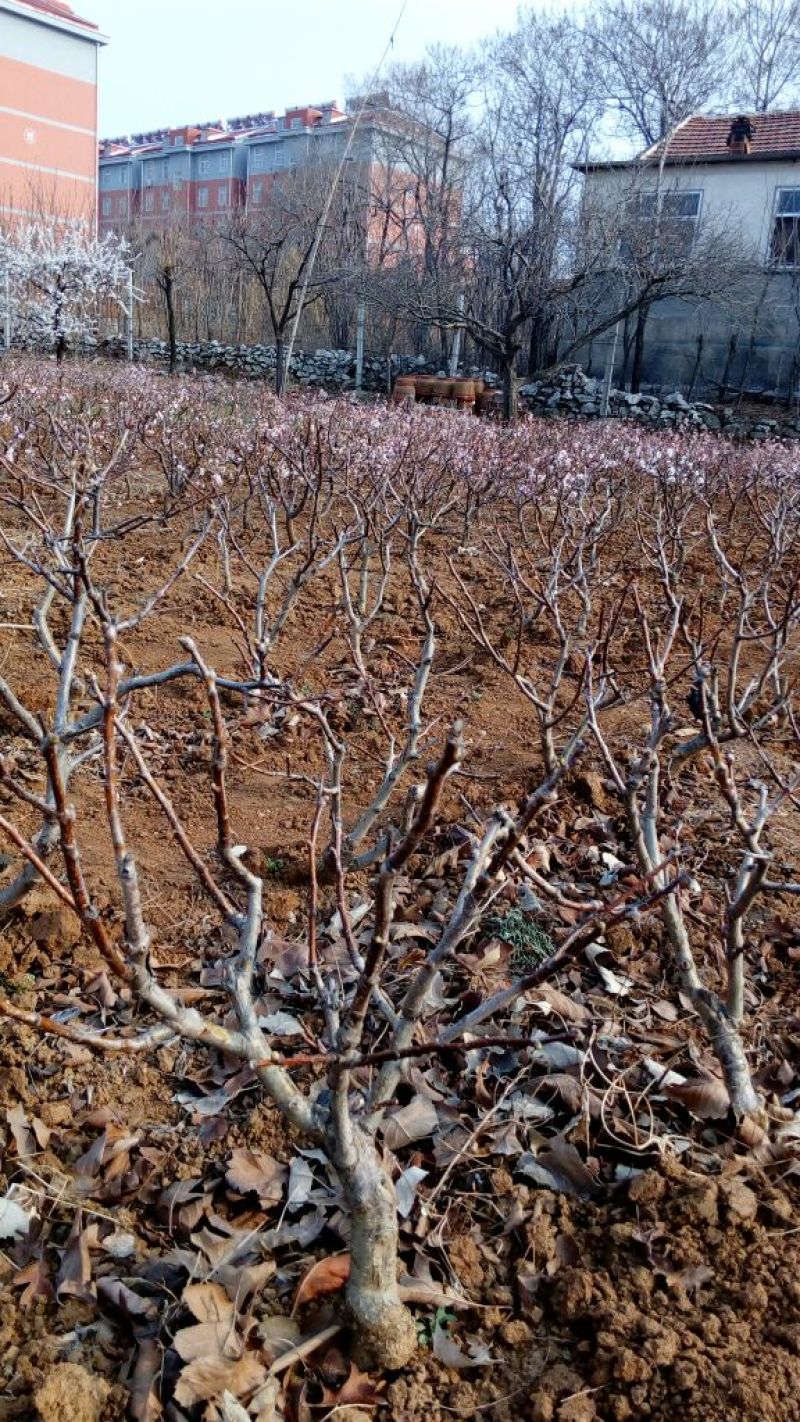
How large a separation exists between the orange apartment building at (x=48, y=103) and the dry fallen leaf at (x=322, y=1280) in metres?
36.1

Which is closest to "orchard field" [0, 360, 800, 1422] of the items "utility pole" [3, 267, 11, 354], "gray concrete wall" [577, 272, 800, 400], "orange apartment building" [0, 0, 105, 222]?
"gray concrete wall" [577, 272, 800, 400]

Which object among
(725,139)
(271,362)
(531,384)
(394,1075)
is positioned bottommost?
(394,1075)

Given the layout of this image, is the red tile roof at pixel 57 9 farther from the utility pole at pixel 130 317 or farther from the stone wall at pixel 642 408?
the stone wall at pixel 642 408

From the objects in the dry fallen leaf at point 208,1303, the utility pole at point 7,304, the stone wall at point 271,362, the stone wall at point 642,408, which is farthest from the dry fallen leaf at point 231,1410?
the utility pole at point 7,304

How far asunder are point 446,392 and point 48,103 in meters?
26.1

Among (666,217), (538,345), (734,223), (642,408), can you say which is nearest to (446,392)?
(642,408)

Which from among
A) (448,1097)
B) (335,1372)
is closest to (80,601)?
(448,1097)

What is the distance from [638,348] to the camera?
2119 centimetres

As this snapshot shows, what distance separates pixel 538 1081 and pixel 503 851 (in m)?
1.02

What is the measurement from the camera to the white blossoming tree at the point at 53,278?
876 inches

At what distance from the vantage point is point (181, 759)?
3783mm

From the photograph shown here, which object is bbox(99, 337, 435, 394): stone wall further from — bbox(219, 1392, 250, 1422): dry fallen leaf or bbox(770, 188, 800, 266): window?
bbox(219, 1392, 250, 1422): dry fallen leaf

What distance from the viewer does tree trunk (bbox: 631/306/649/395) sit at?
20.7 meters

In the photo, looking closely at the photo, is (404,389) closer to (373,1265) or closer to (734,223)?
(734,223)
